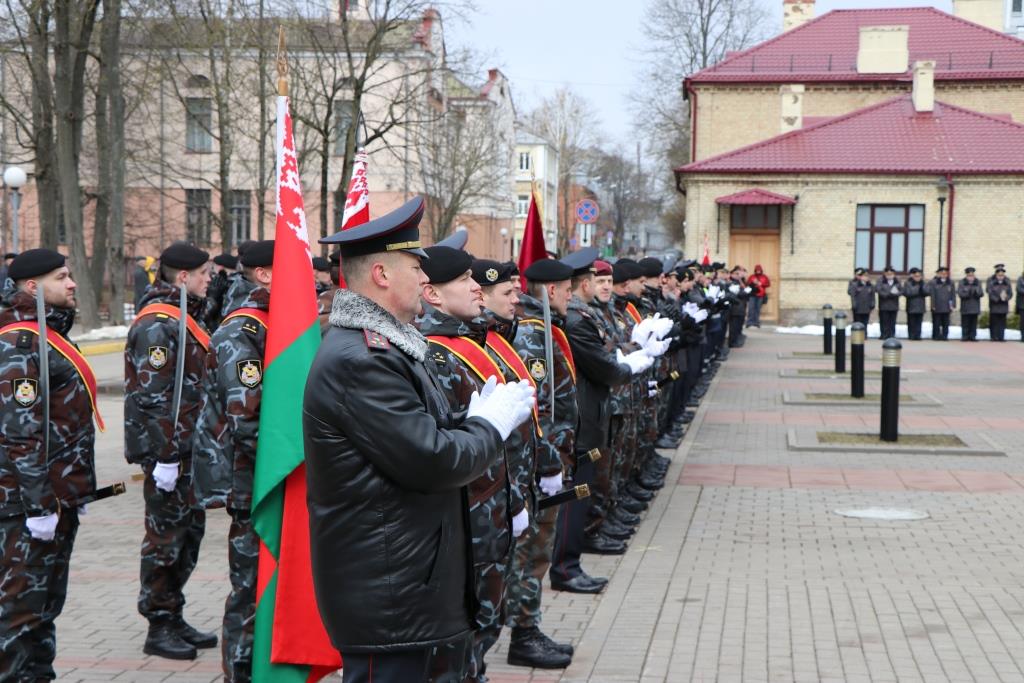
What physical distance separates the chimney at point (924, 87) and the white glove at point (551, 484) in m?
39.1

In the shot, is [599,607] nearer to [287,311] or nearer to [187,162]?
[287,311]

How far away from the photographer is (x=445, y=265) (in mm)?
5027

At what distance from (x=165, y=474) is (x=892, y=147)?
38.0m

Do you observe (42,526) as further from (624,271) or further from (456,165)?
(456,165)

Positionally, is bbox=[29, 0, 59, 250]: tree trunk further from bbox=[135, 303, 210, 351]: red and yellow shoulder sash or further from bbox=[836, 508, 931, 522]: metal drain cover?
bbox=[135, 303, 210, 351]: red and yellow shoulder sash

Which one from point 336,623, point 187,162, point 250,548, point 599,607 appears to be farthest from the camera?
point 187,162

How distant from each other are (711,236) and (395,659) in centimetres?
3890

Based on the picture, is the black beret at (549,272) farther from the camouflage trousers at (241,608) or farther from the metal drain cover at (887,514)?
the metal drain cover at (887,514)

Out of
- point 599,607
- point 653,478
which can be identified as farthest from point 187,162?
point 599,607

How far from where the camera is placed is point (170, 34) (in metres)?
30.7

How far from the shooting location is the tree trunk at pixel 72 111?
26.3 metres

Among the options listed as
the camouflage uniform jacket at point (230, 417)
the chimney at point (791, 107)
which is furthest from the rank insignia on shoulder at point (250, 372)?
the chimney at point (791, 107)

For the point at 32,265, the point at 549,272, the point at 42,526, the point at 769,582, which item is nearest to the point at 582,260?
the point at 549,272

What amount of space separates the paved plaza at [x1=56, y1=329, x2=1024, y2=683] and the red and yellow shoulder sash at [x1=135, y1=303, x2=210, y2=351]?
5.30ft
